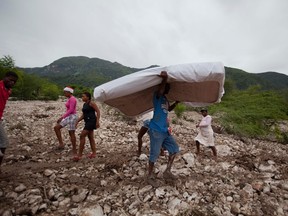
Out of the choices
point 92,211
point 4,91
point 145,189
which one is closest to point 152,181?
point 145,189

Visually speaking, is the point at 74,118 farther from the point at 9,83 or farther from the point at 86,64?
the point at 86,64

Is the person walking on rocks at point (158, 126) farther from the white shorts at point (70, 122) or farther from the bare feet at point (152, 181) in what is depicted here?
the white shorts at point (70, 122)

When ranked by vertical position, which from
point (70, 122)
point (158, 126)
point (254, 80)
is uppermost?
point (254, 80)

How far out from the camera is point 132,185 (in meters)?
3.36

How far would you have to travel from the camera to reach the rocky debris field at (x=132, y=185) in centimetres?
282

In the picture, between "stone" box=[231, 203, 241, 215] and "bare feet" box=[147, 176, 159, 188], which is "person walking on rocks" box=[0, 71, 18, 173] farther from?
"stone" box=[231, 203, 241, 215]

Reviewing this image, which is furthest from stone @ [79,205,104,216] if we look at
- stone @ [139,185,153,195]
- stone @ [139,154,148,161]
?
stone @ [139,154,148,161]

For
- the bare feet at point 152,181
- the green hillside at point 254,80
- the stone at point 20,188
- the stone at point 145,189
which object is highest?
the green hillside at point 254,80

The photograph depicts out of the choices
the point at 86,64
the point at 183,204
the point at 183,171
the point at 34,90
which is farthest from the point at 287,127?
the point at 86,64

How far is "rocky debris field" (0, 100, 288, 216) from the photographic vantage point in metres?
2.82

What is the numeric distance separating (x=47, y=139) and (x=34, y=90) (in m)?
18.9

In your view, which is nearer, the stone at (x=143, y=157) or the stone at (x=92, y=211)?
the stone at (x=92, y=211)

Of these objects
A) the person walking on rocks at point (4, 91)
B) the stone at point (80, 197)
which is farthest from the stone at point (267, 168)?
the person walking on rocks at point (4, 91)

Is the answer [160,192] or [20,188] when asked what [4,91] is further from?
[160,192]
